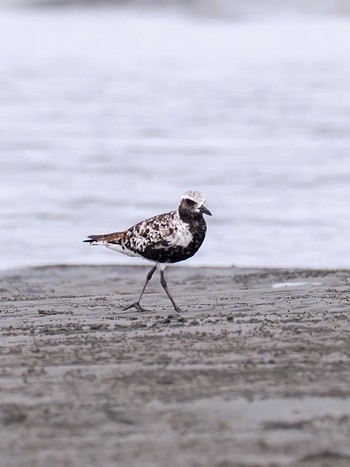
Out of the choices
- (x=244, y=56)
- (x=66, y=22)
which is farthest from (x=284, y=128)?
(x=66, y=22)

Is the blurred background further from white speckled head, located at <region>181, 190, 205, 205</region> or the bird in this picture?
white speckled head, located at <region>181, 190, 205, 205</region>

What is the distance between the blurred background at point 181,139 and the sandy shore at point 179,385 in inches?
229

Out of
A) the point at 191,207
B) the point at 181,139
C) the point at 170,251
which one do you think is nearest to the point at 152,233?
the point at 170,251

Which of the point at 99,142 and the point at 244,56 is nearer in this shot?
the point at 99,142

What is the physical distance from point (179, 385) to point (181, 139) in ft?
66.9

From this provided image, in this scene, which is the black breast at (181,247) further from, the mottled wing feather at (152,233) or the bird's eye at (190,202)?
the bird's eye at (190,202)

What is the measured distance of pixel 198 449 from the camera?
18.0ft

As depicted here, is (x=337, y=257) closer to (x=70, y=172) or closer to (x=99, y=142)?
(x=70, y=172)

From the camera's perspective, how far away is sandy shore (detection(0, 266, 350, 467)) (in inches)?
216

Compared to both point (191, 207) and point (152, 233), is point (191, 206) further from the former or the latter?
point (152, 233)

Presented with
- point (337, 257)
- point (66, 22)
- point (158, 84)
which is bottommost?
point (337, 257)

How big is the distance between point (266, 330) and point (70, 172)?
14440 millimetres

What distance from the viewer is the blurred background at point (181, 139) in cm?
1603

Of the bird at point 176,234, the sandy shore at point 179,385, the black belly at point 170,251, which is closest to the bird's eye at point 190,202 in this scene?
the bird at point 176,234
